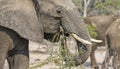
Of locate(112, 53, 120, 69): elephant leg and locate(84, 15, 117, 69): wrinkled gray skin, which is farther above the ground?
locate(84, 15, 117, 69): wrinkled gray skin

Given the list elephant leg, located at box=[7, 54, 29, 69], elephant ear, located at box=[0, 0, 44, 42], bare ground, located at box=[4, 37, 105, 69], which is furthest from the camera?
elephant leg, located at box=[7, 54, 29, 69]

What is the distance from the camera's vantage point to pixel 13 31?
234 inches

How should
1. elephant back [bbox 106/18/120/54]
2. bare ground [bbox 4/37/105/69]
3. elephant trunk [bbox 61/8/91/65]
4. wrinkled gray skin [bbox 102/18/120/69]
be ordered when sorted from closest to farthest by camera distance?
bare ground [bbox 4/37/105/69], elephant trunk [bbox 61/8/91/65], wrinkled gray skin [bbox 102/18/120/69], elephant back [bbox 106/18/120/54]

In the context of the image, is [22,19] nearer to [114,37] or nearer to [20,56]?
[20,56]

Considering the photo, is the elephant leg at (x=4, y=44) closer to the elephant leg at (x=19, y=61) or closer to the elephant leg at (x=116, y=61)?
the elephant leg at (x=19, y=61)

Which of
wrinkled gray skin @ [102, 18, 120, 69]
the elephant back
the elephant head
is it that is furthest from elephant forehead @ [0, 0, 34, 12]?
the elephant back

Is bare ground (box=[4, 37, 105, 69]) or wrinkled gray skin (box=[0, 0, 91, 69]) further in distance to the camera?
wrinkled gray skin (box=[0, 0, 91, 69])

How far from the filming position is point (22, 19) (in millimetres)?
Result: 5938

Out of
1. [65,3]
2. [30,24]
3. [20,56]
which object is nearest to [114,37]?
[65,3]

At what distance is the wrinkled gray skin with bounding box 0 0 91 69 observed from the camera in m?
5.90

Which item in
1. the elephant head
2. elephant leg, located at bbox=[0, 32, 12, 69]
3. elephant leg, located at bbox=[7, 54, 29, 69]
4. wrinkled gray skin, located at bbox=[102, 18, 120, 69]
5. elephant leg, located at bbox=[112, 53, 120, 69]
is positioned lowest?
elephant leg, located at bbox=[112, 53, 120, 69]

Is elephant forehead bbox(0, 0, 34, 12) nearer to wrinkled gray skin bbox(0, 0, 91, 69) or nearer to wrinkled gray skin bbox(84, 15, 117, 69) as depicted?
wrinkled gray skin bbox(0, 0, 91, 69)

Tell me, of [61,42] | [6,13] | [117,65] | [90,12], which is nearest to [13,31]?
[6,13]

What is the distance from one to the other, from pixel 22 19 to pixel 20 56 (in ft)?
1.67
